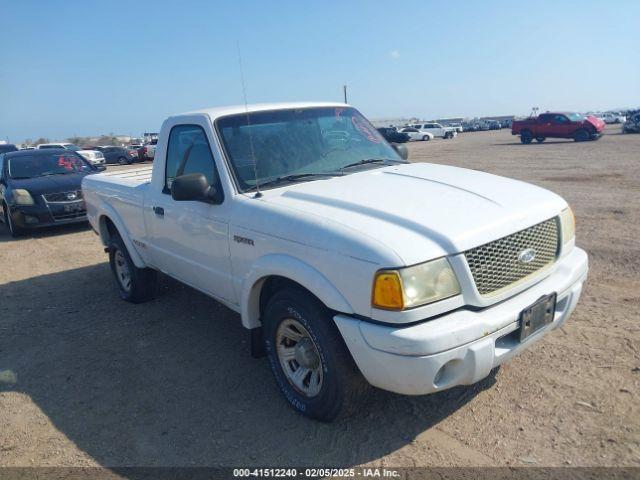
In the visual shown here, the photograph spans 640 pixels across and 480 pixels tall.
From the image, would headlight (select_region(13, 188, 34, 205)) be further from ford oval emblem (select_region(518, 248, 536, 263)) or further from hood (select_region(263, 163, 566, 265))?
ford oval emblem (select_region(518, 248, 536, 263))

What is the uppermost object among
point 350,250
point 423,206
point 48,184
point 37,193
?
point 423,206

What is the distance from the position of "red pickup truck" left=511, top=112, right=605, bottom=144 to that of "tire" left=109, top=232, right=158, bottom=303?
2991cm

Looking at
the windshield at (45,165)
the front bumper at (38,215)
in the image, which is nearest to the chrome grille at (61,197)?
the front bumper at (38,215)

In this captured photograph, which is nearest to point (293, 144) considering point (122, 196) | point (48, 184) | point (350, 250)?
point (350, 250)

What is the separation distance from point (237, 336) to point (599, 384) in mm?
2903

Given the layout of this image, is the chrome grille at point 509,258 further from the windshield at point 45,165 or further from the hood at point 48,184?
the windshield at point 45,165

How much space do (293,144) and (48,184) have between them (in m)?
7.99

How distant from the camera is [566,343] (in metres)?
4.05

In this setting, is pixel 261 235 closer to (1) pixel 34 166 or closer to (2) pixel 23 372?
(2) pixel 23 372

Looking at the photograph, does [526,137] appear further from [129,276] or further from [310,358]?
[310,358]

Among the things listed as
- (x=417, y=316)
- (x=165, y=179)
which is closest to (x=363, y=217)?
(x=417, y=316)

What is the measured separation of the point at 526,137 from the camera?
1243 inches

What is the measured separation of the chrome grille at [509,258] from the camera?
2.81 meters

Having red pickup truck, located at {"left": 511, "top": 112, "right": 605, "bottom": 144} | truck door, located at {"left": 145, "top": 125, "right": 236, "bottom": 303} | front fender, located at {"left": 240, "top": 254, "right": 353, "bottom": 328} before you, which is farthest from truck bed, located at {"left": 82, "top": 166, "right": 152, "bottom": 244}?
red pickup truck, located at {"left": 511, "top": 112, "right": 605, "bottom": 144}
